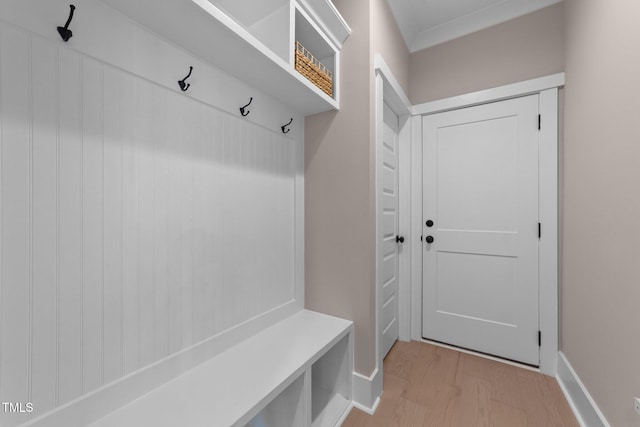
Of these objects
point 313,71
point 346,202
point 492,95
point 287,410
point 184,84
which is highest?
point 492,95

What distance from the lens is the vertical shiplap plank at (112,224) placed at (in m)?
0.83

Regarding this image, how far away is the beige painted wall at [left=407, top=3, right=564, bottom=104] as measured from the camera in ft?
5.77

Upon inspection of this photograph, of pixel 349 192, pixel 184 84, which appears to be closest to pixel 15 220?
pixel 184 84

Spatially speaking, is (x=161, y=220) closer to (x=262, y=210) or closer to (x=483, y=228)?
(x=262, y=210)

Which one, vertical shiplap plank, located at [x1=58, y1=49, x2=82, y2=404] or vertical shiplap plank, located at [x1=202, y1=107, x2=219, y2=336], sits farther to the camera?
vertical shiplap plank, located at [x1=202, y1=107, x2=219, y2=336]

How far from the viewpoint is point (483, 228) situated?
1.96m

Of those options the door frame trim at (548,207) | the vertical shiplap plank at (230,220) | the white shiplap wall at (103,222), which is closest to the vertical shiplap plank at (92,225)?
the white shiplap wall at (103,222)

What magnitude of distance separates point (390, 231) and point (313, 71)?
1.22 meters

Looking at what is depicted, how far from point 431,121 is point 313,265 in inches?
59.8

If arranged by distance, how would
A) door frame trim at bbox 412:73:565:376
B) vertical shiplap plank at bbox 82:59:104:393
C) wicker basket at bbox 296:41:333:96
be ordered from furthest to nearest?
1. door frame trim at bbox 412:73:565:376
2. wicker basket at bbox 296:41:333:96
3. vertical shiplap plank at bbox 82:59:104:393

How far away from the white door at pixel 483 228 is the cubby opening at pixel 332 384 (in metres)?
0.99

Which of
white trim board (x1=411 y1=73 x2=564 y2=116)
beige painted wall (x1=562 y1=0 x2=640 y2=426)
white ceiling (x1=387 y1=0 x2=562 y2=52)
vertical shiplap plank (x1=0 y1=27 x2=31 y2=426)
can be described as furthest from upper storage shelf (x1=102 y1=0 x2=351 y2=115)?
beige painted wall (x1=562 y1=0 x2=640 y2=426)

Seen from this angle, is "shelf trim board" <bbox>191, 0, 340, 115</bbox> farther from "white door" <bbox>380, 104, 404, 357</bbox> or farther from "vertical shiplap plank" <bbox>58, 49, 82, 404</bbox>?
"white door" <bbox>380, 104, 404, 357</bbox>

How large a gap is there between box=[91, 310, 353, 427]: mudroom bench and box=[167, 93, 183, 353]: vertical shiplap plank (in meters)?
0.19
